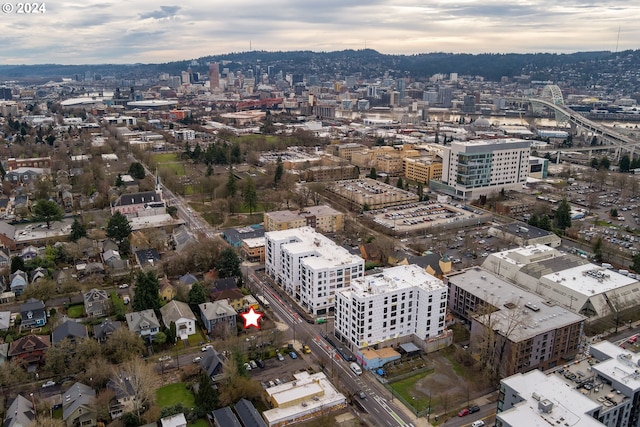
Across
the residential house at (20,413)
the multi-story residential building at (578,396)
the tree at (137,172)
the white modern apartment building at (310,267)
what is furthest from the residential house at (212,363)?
the tree at (137,172)

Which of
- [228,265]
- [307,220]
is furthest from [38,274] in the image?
[307,220]

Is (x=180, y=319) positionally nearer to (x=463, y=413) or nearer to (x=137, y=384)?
(x=137, y=384)

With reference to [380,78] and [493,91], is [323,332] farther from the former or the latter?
[380,78]

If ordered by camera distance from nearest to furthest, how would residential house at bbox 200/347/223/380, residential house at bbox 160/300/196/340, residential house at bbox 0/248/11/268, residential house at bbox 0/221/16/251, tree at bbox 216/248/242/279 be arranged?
residential house at bbox 200/347/223/380 → residential house at bbox 160/300/196/340 → tree at bbox 216/248/242/279 → residential house at bbox 0/248/11/268 → residential house at bbox 0/221/16/251

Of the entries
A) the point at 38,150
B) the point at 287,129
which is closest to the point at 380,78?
the point at 287,129

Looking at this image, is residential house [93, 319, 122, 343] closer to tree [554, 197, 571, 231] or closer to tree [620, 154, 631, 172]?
tree [554, 197, 571, 231]

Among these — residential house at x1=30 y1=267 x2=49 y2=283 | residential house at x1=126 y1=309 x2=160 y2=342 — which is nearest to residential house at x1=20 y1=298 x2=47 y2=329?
residential house at x1=30 y1=267 x2=49 y2=283
